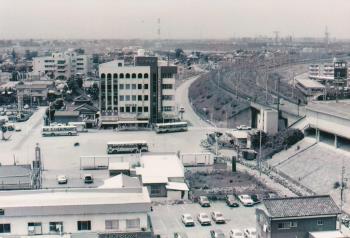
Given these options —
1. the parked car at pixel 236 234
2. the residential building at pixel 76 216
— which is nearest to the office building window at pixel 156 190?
the parked car at pixel 236 234

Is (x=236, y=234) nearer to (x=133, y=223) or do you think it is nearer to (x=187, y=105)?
(x=133, y=223)

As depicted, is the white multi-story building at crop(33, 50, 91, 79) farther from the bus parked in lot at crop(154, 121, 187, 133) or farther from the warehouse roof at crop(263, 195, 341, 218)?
the warehouse roof at crop(263, 195, 341, 218)

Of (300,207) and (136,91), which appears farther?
(136,91)

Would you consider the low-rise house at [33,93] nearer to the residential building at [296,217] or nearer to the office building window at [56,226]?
the office building window at [56,226]

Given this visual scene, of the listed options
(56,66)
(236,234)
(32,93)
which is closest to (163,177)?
(236,234)

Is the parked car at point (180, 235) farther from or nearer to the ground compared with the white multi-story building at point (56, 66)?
nearer to the ground
